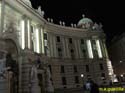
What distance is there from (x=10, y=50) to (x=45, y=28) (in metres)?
15.3

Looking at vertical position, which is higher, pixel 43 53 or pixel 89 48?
pixel 89 48

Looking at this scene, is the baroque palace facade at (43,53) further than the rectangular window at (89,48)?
No

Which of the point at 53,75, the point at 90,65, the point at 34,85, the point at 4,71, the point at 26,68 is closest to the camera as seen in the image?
the point at 4,71

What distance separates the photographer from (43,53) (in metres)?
40.7

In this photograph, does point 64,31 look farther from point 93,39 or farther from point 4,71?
point 4,71

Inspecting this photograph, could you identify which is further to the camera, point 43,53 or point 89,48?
point 89,48

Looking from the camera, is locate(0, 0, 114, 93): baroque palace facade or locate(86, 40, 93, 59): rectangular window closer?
locate(0, 0, 114, 93): baroque palace facade

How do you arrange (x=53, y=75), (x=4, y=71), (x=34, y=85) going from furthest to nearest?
(x=53, y=75)
(x=34, y=85)
(x=4, y=71)

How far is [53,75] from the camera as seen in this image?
147ft

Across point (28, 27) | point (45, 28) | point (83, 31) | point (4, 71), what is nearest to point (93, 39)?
point (83, 31)

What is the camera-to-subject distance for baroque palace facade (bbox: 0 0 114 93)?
99.6 ft

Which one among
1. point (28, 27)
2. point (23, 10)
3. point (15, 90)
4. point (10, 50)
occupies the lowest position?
point (15, 90)

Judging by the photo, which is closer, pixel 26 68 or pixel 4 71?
pixel 4 71

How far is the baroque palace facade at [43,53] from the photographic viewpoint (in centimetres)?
3036
